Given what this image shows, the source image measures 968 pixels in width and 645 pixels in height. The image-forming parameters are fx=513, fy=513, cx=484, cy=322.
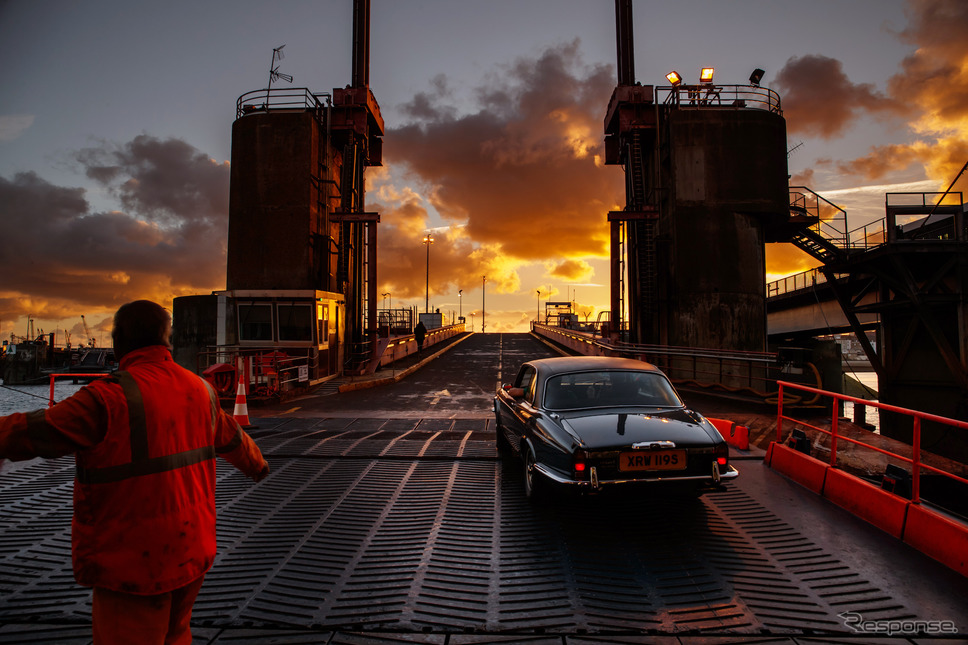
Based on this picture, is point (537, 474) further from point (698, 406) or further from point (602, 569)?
point (698, 406)

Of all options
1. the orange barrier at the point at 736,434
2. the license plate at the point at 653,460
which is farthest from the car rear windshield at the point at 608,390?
the orange barrier at the point at 736,434

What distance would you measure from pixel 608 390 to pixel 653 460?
4.35 ft

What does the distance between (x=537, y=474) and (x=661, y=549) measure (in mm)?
1359

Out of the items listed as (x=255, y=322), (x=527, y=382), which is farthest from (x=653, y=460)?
(x=255, y=322)

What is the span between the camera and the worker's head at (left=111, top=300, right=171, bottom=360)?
2297 mm

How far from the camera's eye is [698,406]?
1334 cm

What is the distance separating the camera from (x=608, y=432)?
489cm

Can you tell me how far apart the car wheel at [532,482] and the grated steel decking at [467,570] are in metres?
0.21

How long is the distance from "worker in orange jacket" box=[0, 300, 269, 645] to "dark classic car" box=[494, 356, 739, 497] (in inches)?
127

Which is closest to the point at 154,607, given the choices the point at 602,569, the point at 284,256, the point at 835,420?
the point at 602,569

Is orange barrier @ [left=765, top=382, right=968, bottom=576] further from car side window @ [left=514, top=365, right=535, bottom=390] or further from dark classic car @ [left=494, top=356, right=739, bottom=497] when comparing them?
car side window @ [left=514, top=365, right=535, bottom=390]

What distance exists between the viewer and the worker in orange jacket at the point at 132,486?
2.00 meters

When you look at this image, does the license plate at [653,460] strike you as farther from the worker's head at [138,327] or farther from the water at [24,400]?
the water at [24,400]

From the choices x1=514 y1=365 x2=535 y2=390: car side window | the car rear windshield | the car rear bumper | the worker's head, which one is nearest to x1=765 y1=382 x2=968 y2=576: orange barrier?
the car rear bumper
